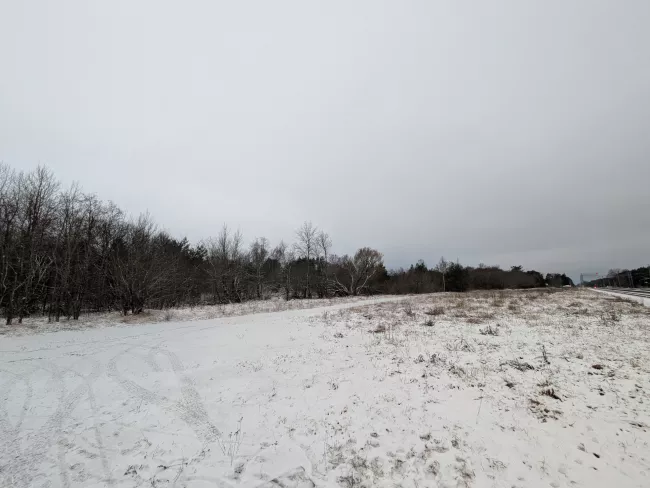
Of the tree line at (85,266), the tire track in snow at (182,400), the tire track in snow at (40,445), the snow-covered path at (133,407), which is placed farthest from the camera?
the tree line at (85,266)

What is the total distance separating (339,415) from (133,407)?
4665 mm

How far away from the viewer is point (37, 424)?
5.36 meters

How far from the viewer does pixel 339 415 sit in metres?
5.72

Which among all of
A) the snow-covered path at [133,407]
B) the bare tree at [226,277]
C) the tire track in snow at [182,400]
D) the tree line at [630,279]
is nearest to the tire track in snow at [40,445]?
the snow-covered path at [133,407]

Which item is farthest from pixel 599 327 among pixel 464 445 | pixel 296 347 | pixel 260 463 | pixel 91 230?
pixel 91 230

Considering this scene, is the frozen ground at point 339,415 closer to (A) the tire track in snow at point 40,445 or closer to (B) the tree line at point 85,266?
(A) the tire track in snow at point 40,445

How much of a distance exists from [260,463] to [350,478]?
1451mm

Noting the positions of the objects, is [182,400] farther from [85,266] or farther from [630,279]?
[630,279]

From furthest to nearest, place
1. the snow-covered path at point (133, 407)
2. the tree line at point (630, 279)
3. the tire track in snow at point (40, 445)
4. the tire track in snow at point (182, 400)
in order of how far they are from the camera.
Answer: the tree line at point (630, 279) < the tire track in snow at point (182, 400) < the snow-covered path at point (133, 407) < the tire track in snow at point (40, 445)

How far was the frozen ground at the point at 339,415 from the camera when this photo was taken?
4062 mm

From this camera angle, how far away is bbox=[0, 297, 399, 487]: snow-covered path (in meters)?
4.21

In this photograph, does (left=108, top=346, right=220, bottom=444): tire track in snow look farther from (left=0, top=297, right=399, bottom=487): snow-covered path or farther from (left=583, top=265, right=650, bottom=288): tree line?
(left=583, top=265, right=650, bottom=288): tree line

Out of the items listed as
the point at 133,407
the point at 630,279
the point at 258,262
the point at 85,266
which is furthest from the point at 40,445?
the point at 630,279

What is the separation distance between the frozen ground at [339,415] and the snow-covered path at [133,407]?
34 mm
